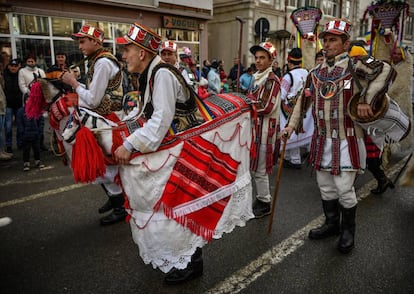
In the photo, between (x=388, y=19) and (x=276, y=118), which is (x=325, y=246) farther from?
(x=388, y=19)

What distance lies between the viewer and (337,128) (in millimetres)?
3170

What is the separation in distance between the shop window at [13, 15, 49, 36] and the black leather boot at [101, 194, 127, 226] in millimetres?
9998

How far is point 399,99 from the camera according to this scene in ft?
19.3

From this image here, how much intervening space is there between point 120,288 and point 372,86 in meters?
2.63

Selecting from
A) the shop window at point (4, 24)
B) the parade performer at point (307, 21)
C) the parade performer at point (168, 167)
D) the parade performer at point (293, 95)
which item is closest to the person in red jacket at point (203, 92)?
the parade performer at point (168, 167)

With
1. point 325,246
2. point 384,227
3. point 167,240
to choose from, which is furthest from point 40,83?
point 384,227

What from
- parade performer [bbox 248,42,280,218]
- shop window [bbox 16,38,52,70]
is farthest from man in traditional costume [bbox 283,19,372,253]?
shop window [bbox 16,38,52,70]

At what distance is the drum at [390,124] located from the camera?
3002 mm

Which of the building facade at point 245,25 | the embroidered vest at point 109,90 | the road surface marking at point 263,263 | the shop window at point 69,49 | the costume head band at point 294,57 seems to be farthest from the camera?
the building facade at point 245,25

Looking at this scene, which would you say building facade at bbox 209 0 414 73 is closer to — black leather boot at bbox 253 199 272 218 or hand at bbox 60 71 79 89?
black leather boot at bbox 253 199 272 218

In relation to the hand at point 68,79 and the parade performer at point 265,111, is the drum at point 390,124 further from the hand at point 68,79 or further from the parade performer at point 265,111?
the hand at point 68,79

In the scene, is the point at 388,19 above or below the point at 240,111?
above

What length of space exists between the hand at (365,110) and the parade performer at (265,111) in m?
1.20

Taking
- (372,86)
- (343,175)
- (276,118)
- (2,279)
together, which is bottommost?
(2,279)
